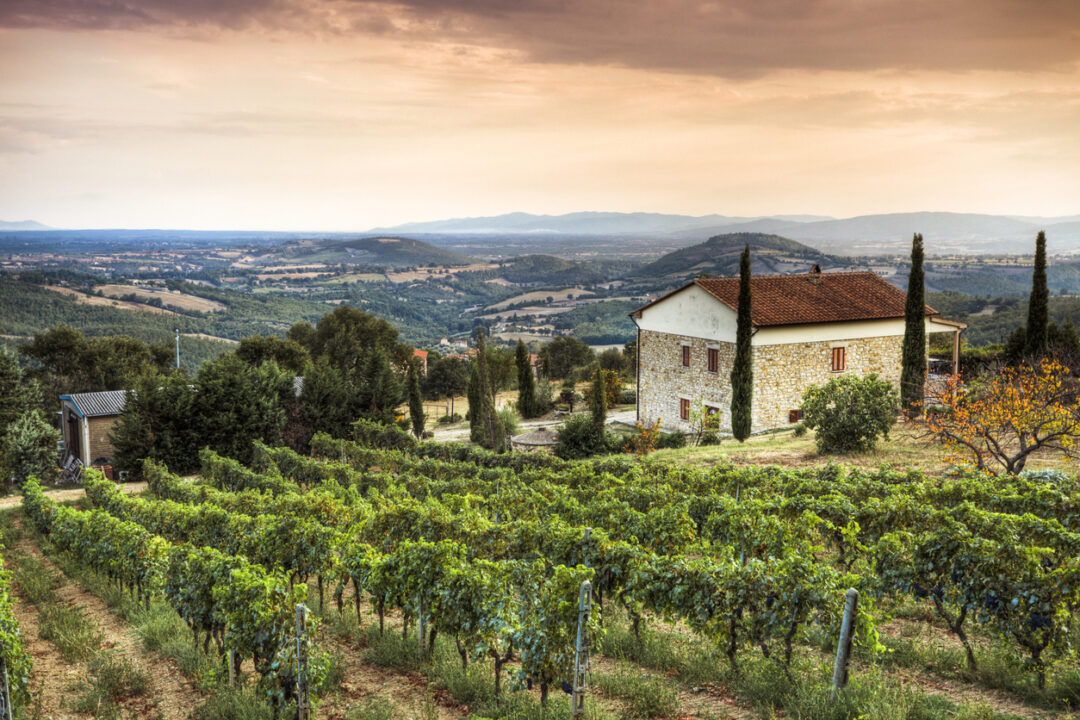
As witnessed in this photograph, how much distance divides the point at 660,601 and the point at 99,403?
1414 inches

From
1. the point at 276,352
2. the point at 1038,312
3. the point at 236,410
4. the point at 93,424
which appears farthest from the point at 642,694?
the point at 276,352

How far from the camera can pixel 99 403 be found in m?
35.9

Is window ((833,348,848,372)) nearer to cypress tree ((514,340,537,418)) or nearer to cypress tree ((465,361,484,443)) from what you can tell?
cypress tree ((465,361,484,443))

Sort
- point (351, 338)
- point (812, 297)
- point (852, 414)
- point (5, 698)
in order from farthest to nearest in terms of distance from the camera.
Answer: point (351, 338) < point (812, 297) < point (852, 414) < point (5, 698)

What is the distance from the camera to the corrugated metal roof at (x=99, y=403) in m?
35.0

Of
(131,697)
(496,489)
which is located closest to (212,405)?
(496,489)

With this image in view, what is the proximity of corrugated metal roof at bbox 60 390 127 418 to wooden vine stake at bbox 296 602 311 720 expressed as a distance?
32223 millimetres

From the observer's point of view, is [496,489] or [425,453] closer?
[496,489]

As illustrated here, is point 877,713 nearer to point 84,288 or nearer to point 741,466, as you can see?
point 741,466

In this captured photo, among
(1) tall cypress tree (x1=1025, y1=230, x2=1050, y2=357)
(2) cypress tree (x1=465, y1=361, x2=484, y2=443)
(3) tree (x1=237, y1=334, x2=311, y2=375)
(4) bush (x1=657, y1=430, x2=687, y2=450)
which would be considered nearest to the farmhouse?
(4) bush (x1=657, y1=430, x2=687, y2=450)

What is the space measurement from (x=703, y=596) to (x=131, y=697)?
615 cm

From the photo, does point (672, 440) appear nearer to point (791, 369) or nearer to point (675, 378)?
point (675, 378)

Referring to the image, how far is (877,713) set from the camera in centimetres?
611

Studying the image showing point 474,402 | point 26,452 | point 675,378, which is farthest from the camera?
point 474,402
